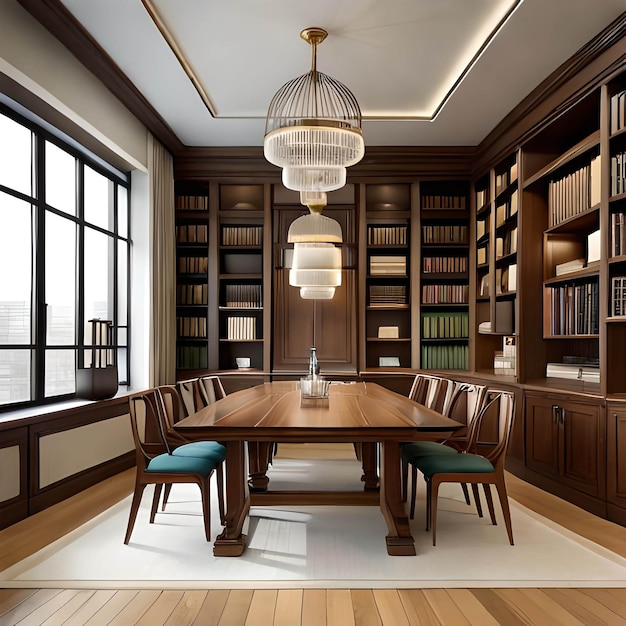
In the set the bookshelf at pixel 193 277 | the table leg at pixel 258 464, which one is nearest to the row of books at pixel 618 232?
the table leg at pixel 258 464

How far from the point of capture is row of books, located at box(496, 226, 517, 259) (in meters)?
6.14

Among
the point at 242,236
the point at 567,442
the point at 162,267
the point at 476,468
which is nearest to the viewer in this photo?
the point at 476,468

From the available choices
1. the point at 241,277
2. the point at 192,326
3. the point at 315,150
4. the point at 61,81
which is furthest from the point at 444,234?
the point at 61,81

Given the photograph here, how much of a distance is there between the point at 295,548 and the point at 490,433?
298 cm

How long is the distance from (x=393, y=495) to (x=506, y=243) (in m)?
3.63

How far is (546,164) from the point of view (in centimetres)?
582

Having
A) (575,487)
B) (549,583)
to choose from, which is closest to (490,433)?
(575,487)

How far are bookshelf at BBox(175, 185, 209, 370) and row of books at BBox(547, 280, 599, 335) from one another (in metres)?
3.95

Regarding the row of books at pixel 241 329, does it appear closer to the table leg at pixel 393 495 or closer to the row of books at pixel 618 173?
the table leg at pixel 393 495

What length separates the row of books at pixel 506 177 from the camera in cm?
617

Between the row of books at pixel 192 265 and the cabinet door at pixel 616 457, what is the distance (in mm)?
4869

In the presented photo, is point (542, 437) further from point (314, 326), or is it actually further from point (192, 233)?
point (192, 233)

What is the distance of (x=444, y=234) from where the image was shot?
24.6 feet

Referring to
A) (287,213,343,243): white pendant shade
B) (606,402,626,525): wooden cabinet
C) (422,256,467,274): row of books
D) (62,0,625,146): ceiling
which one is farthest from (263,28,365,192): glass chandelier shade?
(422,256,467,274): row of books
